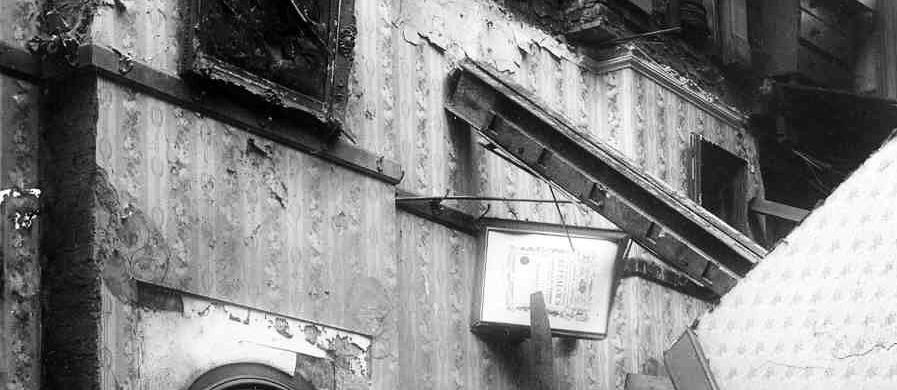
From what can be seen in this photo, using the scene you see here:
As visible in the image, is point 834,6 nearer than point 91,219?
No

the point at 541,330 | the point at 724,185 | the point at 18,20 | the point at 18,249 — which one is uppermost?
the point at 724,185

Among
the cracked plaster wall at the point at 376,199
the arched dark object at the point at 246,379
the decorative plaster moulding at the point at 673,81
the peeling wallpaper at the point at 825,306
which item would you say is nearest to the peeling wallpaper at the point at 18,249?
the cracked plaster wall at the point at 376,199

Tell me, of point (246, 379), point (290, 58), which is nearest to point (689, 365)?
point (246, 379)

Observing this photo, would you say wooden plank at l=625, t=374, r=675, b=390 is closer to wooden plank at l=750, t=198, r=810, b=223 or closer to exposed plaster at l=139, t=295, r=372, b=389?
wooden plank at l=750, t=198, r=810, b=223

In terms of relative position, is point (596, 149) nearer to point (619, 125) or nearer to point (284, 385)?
point (619, 125)

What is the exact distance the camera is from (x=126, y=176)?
7.21 m

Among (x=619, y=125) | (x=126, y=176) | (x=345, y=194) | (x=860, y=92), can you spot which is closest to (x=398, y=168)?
(x=345, y=194)

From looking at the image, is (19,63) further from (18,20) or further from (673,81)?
(673,81)

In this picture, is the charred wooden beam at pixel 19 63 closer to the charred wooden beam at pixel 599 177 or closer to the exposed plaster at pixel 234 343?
the exposed plaster at pixel 234 343

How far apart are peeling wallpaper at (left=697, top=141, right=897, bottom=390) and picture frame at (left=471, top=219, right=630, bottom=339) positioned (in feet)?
5.87

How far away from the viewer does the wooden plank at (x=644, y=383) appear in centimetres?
1138

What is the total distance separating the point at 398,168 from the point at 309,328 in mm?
1478

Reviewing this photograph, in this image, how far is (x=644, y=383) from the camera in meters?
11.4

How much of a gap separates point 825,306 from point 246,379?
3.25m
